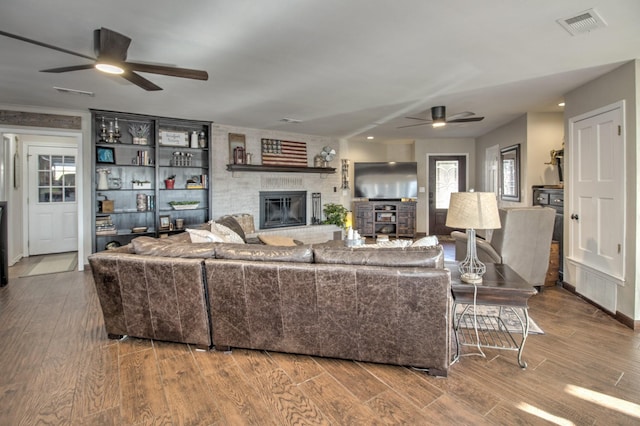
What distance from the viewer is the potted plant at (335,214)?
7258 millimetres

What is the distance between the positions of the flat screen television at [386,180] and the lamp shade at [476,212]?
5.61m

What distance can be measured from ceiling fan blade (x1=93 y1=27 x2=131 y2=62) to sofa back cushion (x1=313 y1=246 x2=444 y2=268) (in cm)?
202

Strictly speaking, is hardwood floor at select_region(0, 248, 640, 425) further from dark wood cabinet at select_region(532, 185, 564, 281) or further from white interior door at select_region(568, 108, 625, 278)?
dark wood cabinet at select_region(532, 185, 564, 281)

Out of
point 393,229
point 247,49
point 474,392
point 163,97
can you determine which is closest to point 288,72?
point 247,49

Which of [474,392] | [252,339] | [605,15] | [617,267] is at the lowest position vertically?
[474,392]

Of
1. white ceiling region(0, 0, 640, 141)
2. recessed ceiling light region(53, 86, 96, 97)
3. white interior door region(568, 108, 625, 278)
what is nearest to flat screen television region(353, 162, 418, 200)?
white ceiling region(0, 0, 640, 141)

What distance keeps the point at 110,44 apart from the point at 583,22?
330 cm

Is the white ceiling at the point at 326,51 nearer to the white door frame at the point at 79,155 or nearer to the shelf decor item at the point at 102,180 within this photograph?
the white door frame at the point at 79,155

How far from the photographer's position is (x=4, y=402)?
194cm

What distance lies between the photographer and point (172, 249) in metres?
2.54

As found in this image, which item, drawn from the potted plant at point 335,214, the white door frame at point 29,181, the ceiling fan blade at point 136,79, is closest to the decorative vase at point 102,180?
the white door frame at point 29,181

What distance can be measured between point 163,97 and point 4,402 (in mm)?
3437

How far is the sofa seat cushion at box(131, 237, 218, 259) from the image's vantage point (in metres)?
2.48

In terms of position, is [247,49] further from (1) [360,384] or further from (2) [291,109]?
(1) [360,384]
